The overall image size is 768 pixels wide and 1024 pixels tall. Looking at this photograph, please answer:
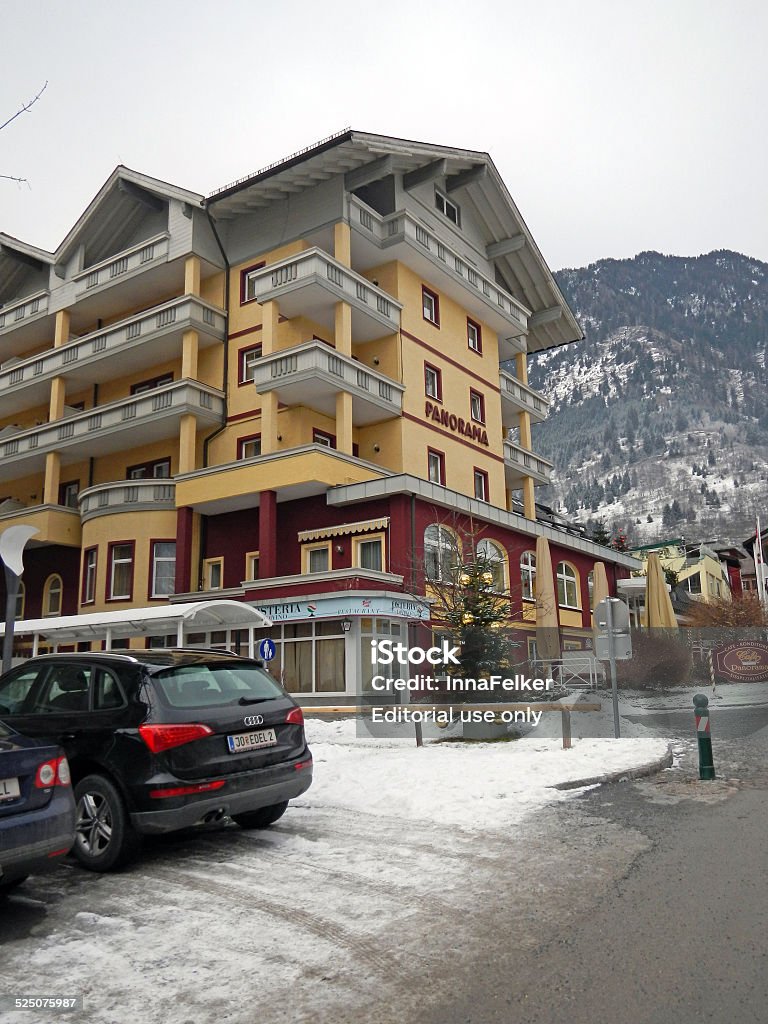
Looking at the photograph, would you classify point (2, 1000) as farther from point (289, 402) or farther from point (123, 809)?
point (289, 402)

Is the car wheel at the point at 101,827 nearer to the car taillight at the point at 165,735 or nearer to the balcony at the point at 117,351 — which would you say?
the car taillight at the point at 165,735

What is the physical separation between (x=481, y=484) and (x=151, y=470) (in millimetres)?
12973

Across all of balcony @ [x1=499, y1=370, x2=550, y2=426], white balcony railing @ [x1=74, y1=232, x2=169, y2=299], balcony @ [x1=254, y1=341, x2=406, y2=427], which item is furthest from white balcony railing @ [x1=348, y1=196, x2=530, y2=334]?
white balcony railing @ [x1=74, y1=232, x2=169, y2=299]

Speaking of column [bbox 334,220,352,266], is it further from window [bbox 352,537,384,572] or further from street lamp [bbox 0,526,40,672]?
street lamp [bbox 0,526,40,672]

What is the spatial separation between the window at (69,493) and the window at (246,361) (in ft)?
30.8

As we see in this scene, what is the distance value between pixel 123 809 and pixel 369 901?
2.12 metres

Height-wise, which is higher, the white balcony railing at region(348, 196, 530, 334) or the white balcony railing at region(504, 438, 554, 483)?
the white balcony railing at region(348, 196, 530, 334)

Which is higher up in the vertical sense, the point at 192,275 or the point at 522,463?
the point at 192,275

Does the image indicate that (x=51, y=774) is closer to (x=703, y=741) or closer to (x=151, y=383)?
(x=703, y=741)

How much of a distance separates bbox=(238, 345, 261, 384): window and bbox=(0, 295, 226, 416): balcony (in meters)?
1.22

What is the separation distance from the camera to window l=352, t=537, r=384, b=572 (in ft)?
81.5

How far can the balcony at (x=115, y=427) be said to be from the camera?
1147 inches

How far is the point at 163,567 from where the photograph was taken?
2866cm

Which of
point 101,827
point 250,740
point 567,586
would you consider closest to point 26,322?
point 567,586
